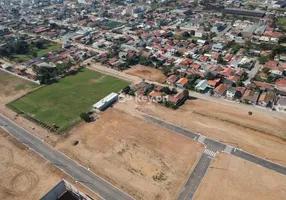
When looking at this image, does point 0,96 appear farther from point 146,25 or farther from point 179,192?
point 146,25

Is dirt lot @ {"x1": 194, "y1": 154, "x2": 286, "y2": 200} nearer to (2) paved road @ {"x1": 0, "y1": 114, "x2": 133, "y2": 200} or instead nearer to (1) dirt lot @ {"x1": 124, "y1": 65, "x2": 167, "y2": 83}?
(2) paved road @ {"x1": 0, "y1": 114, "x2": 133, "y2": 200}

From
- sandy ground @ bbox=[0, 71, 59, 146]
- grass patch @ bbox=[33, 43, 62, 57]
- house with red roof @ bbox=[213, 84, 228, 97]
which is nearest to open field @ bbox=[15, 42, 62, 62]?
grass patch @ bbox=[33, 43, 62, 57]

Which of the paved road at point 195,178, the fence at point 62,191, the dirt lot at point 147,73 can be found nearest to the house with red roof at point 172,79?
the dirt lot at point 147,73

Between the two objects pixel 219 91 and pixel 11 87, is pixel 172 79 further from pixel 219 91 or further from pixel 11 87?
pixel 11 87

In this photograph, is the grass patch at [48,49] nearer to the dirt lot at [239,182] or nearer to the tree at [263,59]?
the tree at [263,59]

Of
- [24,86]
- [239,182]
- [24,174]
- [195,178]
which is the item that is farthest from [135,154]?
[24,86]

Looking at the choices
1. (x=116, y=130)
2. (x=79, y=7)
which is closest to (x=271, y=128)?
(x=116, y=130)
